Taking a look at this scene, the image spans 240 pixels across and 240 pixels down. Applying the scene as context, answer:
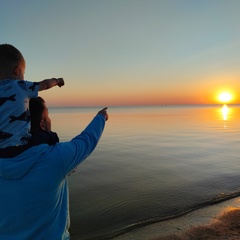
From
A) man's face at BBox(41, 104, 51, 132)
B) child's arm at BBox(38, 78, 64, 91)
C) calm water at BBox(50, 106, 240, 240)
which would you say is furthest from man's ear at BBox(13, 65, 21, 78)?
calm water at BBox(50, 106, 240, 240)

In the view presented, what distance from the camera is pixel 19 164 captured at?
4.73 feet

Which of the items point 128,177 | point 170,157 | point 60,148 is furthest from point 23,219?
point 170,157

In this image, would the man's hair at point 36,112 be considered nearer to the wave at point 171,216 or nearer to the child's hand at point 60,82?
the child's hand at point 60,82

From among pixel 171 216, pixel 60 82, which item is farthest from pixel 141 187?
pixel 60 82

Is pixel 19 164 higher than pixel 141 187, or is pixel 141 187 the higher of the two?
pixel 19 164

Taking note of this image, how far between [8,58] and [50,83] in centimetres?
34

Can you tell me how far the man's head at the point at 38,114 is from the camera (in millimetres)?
1764

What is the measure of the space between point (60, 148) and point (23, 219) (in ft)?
1.56

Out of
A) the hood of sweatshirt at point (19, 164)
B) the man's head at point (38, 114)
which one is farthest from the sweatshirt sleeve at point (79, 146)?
the man's head at point (38, 114)

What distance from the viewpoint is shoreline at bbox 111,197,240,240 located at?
680 cm

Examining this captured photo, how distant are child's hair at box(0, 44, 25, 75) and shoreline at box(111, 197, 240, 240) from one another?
6.01m

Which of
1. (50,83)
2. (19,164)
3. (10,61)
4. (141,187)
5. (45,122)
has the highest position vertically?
(10,61)

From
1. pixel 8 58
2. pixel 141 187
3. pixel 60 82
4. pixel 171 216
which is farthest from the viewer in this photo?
pixel 141 187

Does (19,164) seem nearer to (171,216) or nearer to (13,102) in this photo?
(13,102)
